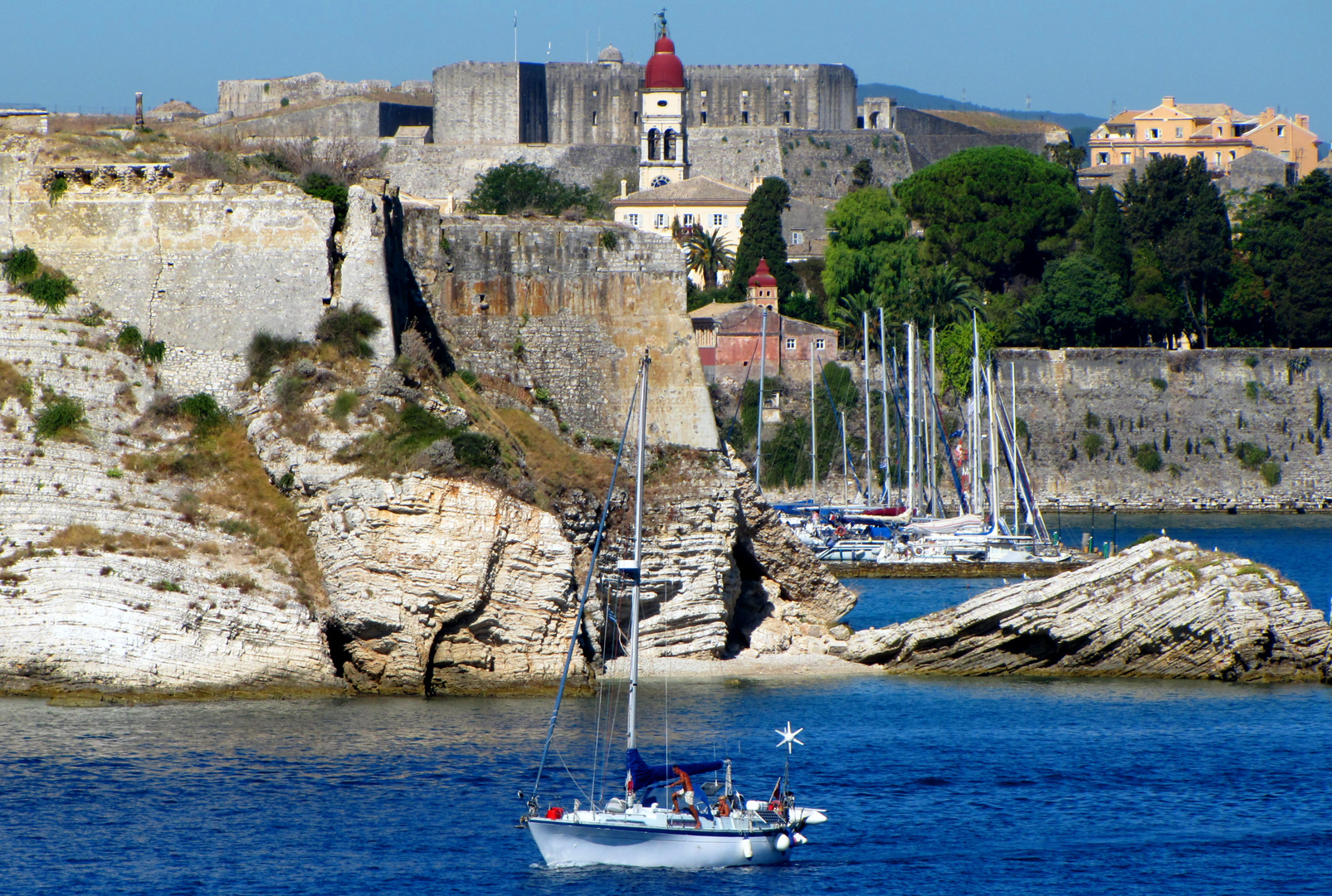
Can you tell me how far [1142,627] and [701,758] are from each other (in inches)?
416

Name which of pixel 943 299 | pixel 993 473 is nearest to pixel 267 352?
pixel 993 473

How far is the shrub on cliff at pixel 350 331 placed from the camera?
30.8 m

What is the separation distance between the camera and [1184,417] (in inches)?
3238

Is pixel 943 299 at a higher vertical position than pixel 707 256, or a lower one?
lower

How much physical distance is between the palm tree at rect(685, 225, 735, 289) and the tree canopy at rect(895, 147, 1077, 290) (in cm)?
917

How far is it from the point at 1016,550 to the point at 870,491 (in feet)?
23.7

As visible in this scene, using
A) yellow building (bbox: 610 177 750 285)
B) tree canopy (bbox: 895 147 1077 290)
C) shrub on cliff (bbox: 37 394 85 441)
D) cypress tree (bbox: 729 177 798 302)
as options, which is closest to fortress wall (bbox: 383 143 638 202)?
yellow building (bbox: 610 177 750 285)

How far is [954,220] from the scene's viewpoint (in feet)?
296

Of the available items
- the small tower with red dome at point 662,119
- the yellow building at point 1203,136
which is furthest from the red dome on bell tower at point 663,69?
the yellow building at point 1203,136

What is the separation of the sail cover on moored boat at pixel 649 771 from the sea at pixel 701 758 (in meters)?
0.92

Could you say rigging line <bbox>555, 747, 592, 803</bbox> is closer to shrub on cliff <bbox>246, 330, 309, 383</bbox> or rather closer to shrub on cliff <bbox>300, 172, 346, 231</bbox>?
shrub on cliff <bbox>246, 330, 309, 383</bbox>

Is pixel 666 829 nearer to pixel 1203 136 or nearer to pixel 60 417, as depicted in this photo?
pixel 60 417

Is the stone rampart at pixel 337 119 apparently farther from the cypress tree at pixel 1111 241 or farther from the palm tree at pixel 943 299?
the cypress tree at pixel 1111 241

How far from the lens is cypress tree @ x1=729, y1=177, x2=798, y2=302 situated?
286 feet
